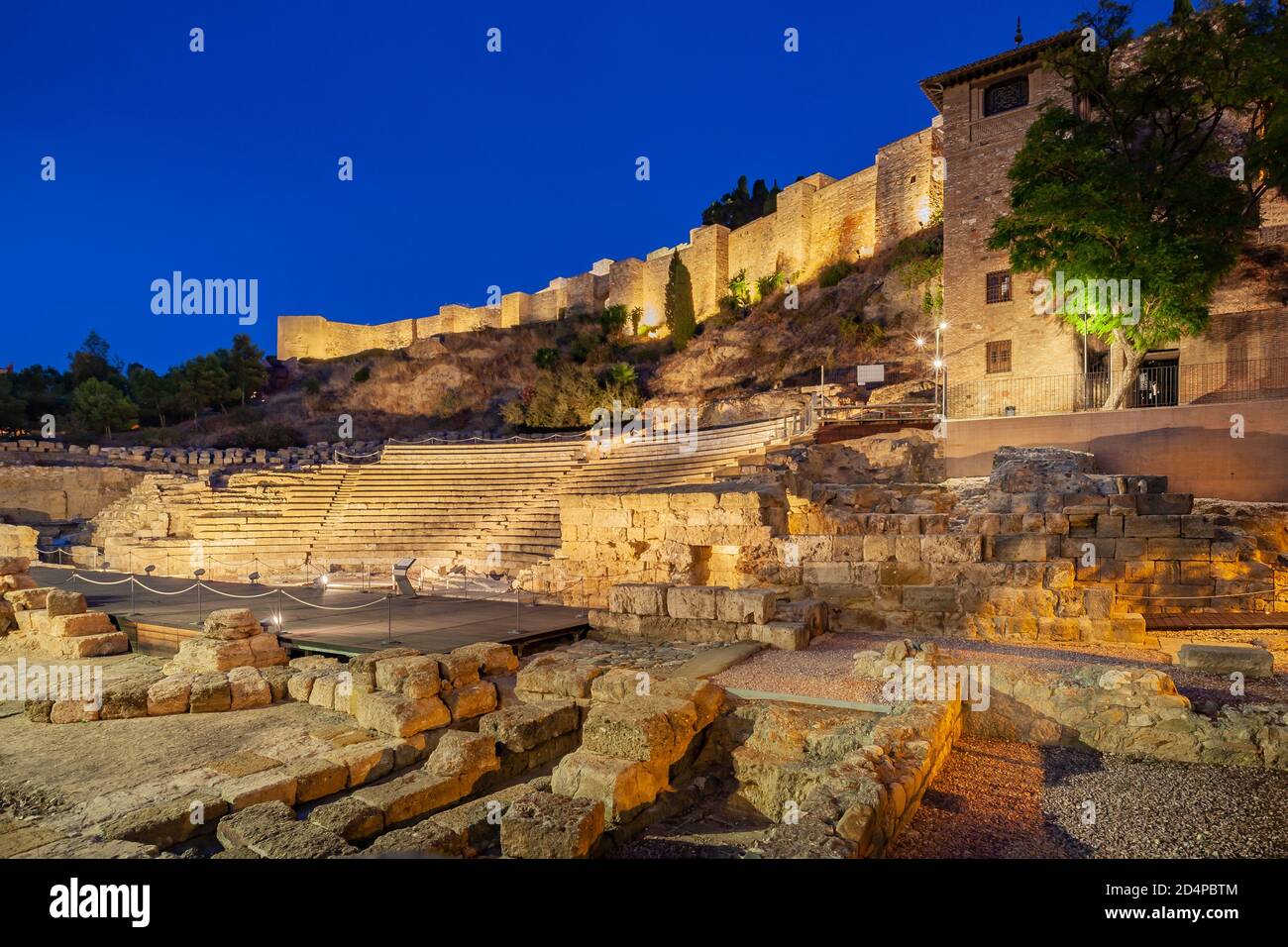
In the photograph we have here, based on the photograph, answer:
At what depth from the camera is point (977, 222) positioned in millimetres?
20859

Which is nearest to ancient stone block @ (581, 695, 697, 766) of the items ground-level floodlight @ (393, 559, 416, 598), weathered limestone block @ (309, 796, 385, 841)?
weathered limestone block @ (309, 796, 385, 841)

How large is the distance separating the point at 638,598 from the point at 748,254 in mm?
38767

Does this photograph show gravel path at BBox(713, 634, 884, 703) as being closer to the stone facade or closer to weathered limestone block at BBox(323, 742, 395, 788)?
weathered limestone block at BBox(323, 742, 395, 788)

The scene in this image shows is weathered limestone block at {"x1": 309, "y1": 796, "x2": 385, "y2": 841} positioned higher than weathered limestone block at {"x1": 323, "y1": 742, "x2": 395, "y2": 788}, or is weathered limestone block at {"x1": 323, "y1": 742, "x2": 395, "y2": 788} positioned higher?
weathered limestone block at {"x1": 309, "y1": 796, "x2": 385, "y2": 841}

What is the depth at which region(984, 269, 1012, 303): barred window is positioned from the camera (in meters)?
20.0

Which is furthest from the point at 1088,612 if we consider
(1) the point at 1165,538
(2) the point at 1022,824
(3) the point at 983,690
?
(2) the point at 1022,824

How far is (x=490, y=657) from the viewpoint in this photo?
8.07 m

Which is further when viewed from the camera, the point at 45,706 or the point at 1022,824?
the point at 45,706

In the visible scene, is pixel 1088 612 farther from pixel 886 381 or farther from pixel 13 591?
pixel 886 381

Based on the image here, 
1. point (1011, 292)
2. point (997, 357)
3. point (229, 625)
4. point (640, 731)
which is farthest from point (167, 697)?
point (1011, 292)

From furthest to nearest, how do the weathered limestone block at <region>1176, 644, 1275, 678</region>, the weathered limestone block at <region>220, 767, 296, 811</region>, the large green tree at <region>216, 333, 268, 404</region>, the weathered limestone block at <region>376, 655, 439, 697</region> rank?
the large green tree at <region>216, 333, 268, 404</region> < the weathered limestone block at <region>376, 655, 439, 697</region> < the weathered limestone block at <region>1176, 644, 1275, 678</region> < the weathered limestone block at <region>220, 767, 296, 811</region>

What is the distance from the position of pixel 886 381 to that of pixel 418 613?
21.4 meters

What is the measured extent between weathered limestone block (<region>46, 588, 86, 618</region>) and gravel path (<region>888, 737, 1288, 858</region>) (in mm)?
12331

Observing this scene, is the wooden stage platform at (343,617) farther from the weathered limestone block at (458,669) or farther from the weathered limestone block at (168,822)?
the weathered limestone block at (168,822)
